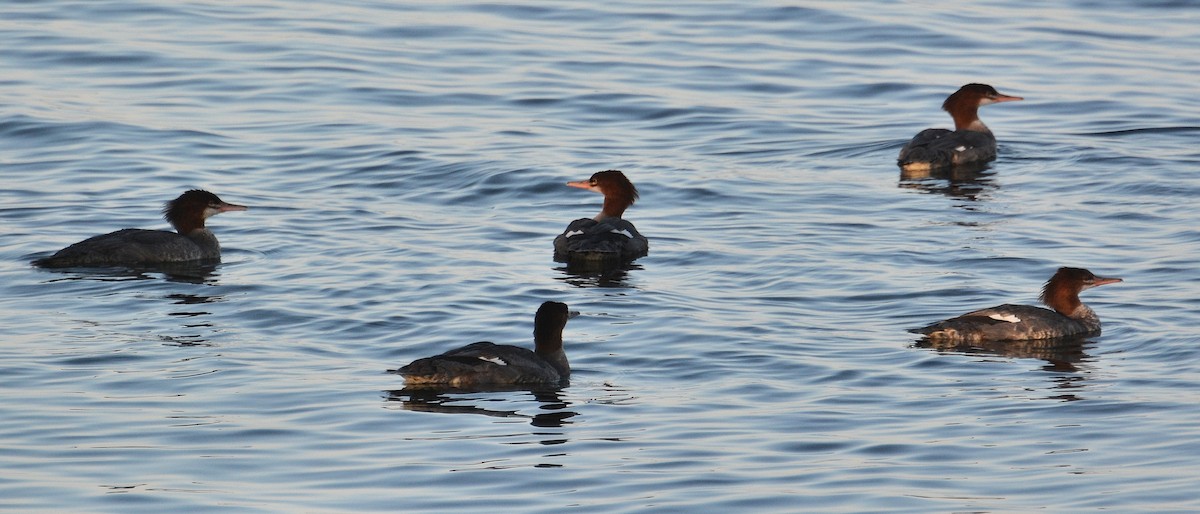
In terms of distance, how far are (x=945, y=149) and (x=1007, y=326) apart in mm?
7698

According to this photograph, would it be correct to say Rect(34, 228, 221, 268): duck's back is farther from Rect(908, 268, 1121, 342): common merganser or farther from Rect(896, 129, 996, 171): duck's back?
A: Rect(896, 129, 996, 171): duck's back

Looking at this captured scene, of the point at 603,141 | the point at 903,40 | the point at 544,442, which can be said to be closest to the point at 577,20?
the point at 903,40

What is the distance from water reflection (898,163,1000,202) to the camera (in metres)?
19.3

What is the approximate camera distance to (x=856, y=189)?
62.6 ft

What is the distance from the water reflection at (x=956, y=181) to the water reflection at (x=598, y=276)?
4.62 metres

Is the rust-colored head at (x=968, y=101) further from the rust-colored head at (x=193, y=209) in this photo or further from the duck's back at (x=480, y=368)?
the duck's back at (x=480, y=368)

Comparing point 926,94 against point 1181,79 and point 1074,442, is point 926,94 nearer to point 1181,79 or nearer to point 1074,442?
point 1181,79

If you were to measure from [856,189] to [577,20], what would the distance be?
11295 millimetres

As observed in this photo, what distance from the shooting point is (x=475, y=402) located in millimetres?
11312

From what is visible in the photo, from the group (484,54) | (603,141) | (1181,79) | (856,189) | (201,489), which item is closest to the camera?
(201,489)

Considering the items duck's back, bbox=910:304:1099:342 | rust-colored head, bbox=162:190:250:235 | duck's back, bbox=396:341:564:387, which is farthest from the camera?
rust-colored head, bbox=162:190:250:235

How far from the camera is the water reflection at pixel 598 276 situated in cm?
1543

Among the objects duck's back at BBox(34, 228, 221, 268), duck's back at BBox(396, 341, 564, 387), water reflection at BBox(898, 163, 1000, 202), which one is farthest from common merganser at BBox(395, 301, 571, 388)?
water reflection at BBox(898, 163, 1000, 202)

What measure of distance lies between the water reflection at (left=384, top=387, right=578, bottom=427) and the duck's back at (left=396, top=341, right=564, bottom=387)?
6 centimetres
